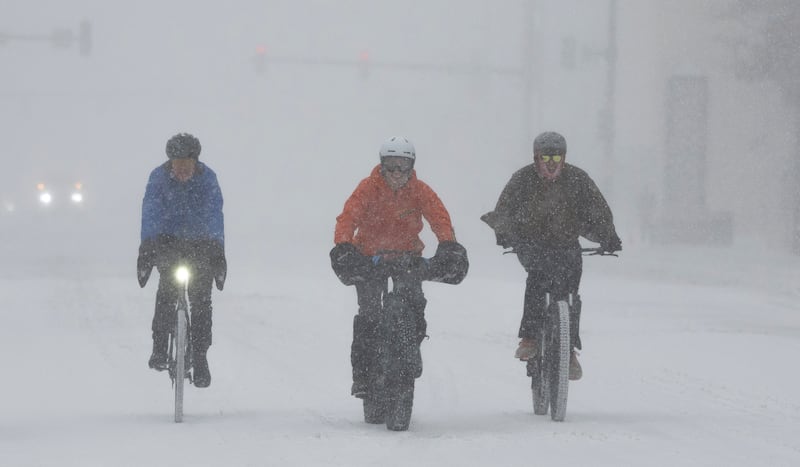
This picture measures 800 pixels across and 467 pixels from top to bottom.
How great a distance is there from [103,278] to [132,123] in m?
140

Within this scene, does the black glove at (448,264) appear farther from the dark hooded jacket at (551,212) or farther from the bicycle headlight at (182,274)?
the bicycle headlight at (182,274)

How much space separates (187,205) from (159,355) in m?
0.97

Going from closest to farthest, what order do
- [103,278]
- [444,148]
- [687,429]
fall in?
[687,429], [103,278], [444,148]

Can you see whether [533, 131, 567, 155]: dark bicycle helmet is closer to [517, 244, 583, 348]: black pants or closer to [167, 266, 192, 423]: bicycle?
[517, 244, 583, 348]: black pants

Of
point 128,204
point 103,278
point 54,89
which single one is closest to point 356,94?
point 54,89

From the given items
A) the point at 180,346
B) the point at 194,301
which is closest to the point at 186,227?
the point at 194,301

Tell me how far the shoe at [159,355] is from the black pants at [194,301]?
0.15 ft

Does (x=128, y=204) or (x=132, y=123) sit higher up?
(x=132, y=123)

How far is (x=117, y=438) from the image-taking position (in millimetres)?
7988

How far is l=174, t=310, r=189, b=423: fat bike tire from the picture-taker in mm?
8680

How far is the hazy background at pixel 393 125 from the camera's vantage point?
38.8 m

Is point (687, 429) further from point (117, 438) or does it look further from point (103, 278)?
point (103, 278)

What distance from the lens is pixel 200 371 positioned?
920 cm

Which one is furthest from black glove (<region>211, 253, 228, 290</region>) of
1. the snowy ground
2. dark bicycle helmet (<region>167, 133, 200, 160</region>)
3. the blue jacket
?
the snowy ground
